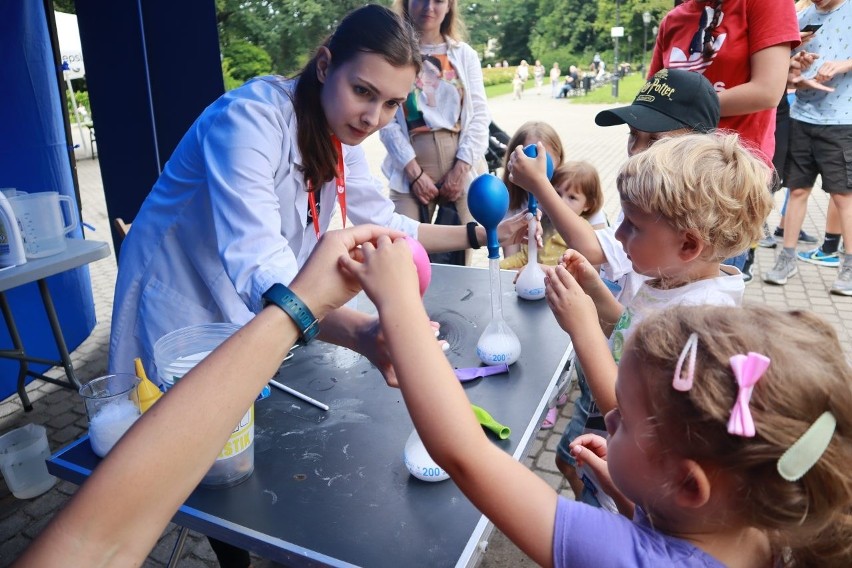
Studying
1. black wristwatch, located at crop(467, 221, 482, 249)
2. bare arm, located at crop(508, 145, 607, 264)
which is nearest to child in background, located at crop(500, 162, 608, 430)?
black wristwatch, located at crop(467, 221, 482, 249)

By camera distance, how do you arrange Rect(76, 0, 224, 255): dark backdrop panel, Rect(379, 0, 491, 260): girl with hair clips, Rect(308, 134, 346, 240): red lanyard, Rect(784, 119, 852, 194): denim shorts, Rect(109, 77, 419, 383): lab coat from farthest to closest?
Rect(784, 119, 852, 194): denim shorts → Rect(379, 0, 491, 260): girl with hair clips → Rect(76, 0, 224, 255): dark backdrop panel → Rect(308, 134, 346, 240): red lanyard → Rect(109, 77, 419, 383): lab coat

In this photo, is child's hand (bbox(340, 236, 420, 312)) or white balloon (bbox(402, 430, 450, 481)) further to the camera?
white balloon (bbox(402, 430, 450, 481))

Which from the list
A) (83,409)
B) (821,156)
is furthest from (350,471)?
(821,156)

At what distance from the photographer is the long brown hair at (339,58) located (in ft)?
6.22

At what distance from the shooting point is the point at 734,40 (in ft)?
8.36

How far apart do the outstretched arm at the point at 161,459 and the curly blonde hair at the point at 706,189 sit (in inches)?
45.1

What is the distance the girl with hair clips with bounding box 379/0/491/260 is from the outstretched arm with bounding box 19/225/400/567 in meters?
3.17

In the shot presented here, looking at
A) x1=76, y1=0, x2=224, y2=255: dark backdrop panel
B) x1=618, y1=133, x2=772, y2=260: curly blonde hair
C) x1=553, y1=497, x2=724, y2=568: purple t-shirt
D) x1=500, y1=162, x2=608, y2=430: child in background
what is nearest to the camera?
x1=553, y1=497, x2=724, y2=568: purple t-shirt

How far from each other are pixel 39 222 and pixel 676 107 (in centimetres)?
308

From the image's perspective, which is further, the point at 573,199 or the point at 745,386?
the point at 573,199

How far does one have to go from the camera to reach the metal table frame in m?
2.93

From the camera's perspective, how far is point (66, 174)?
4.12 metres

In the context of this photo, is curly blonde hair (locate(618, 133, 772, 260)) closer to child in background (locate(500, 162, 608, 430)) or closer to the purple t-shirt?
the purple t-shirt

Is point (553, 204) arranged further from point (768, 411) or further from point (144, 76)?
point (144, 76)
